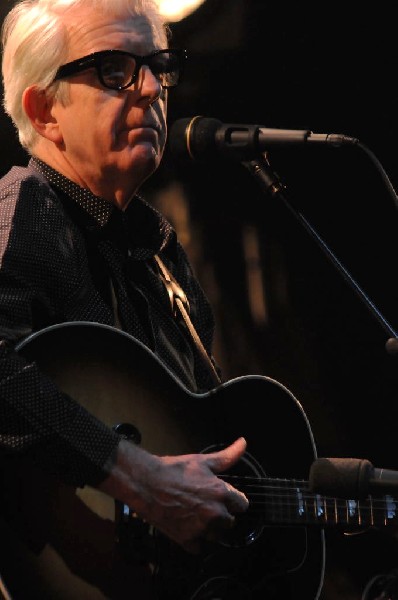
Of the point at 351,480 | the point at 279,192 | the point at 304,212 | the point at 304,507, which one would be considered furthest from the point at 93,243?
the point at 304,212

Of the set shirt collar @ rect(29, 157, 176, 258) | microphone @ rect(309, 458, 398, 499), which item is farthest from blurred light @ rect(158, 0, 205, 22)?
microphone @ rect(309, 458, 398, 499)

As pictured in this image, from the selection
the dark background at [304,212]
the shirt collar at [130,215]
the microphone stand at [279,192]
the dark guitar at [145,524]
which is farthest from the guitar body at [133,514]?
the dark background at [304,212]

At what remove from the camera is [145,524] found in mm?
1743

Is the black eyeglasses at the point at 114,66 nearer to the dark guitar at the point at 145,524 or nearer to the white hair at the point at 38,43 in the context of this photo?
the white hair at the point at 38,43

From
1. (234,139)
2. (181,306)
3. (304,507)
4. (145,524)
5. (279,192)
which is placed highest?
(234,139)

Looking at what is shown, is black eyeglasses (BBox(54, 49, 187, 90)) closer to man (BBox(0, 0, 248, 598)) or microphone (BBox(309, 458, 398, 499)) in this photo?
man (BBox(0, 0, 248, 598))

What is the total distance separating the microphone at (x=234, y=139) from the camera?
1.92 metres

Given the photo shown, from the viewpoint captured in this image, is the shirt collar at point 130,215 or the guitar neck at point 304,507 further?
the shirt collar at point 130,215

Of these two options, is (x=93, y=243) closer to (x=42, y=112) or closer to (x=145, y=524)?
(x=42, y=112)

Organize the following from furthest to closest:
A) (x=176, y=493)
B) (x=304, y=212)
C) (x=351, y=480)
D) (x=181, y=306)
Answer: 1. (x=304, y=212)
2. (x=181, y=306)
3. (x=176, y=493)
4. (x=351, y=480)

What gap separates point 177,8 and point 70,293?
1.68m

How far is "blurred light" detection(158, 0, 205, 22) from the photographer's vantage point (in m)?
3.19

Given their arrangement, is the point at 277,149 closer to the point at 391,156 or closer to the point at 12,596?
the point at 12,596

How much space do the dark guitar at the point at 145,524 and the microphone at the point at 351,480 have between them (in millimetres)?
458
